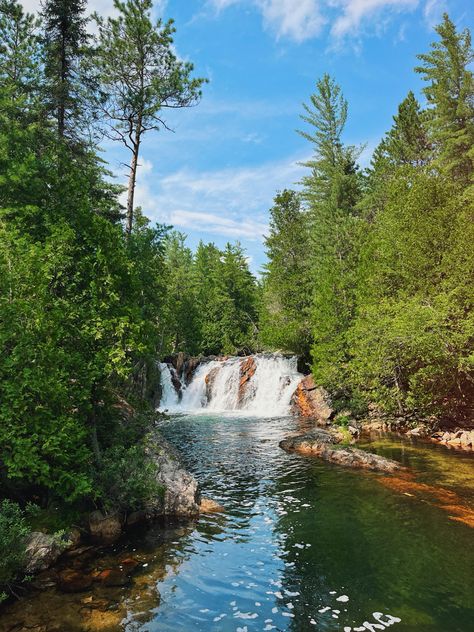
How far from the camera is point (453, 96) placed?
3347 centimetres

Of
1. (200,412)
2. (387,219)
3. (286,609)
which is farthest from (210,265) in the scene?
(286,609)

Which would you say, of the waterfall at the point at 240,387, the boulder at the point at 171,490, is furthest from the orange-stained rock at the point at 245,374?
the boulder at the point at 171,490

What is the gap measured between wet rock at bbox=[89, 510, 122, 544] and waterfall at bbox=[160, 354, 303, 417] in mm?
22298

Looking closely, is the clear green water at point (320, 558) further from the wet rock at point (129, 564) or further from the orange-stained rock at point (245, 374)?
the orange-stained rock at point (245, 374)

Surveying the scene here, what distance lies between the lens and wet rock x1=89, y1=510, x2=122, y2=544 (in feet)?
33.2

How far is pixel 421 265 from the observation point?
Result: 2306 centimetres

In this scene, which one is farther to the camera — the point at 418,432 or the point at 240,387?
the point at 240,387

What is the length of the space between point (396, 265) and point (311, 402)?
11.9m

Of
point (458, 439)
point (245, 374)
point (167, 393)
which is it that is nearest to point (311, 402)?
point (245, 374)

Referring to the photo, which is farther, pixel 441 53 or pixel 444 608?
pixel 441 53

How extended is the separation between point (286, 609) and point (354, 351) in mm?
18815

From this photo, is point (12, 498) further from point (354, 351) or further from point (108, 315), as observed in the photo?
point (354, 351)

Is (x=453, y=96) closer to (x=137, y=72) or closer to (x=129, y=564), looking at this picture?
(x=137, y=72)

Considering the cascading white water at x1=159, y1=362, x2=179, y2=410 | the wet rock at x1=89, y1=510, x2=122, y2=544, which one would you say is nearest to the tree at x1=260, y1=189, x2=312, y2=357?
the cascading white water at x1=159, y1=362, x2=179, y2=410
